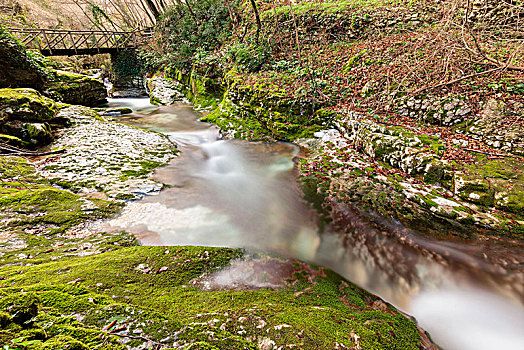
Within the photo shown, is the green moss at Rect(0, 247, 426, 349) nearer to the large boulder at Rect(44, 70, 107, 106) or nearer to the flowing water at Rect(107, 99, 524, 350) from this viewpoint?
the flowing water at Rect(107, 99, 524, 350)

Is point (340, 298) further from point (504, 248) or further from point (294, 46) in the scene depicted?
point (294, 46)

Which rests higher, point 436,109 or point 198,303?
point 436,109

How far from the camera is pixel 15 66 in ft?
29.2

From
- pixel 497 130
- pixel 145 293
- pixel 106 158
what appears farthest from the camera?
pixel 106 158

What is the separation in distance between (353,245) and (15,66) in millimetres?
14524

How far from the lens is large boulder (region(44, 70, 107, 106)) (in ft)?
34.0

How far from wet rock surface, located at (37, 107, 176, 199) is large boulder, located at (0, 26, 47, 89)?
124 inches

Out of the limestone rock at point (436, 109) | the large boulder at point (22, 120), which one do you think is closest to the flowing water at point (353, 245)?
the large boulder at point (22, 120)

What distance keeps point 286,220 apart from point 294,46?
30.1 ft

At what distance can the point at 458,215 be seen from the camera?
13.7ft

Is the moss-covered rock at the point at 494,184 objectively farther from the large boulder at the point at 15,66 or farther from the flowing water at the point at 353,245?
the large boulder at the point at 15,66

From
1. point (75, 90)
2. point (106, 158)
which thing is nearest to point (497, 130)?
point (106, 158)

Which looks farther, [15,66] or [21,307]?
[15,66]

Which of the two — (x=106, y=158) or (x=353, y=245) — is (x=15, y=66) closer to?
(x=106, y=158)
